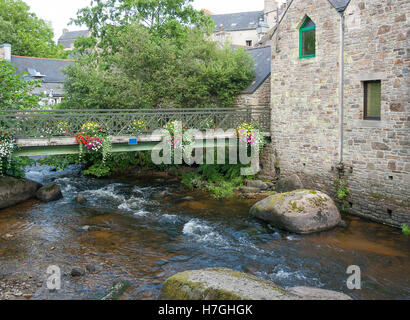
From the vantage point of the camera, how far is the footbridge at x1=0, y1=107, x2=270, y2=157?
441 inches

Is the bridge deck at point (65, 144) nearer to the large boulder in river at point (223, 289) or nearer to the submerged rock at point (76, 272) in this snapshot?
the submerged rock at point (76, 272)

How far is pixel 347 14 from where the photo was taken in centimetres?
1165

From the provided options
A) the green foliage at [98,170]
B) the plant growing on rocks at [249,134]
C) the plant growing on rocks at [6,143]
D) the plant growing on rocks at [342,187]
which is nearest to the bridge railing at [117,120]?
the plant growing on rocks at [6,143]

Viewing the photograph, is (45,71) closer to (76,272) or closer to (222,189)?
(222,189)

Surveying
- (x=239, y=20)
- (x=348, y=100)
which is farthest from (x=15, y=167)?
(x=239, y=20)

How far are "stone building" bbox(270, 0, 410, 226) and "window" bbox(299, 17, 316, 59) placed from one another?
0.03 meters

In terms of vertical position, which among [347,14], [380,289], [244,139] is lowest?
[380,289]

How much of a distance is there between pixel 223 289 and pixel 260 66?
513 inches

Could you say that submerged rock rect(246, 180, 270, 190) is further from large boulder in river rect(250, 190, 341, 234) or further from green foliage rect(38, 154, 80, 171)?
green foliage rect(38, 154, 80, 171)

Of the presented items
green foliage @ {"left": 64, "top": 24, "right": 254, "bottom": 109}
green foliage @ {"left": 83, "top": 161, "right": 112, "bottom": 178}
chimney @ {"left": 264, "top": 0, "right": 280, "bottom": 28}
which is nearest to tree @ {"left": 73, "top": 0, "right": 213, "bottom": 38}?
green foliage @ {"left": 64, "top": 24, "right": 254, "bottom": 109}

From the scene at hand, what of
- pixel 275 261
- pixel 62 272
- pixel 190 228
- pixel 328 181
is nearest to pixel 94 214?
pixel 190 228

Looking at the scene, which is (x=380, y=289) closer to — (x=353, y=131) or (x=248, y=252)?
(x=248, y=252)

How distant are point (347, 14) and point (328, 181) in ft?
16.1

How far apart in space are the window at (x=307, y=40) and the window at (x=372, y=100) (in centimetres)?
223
